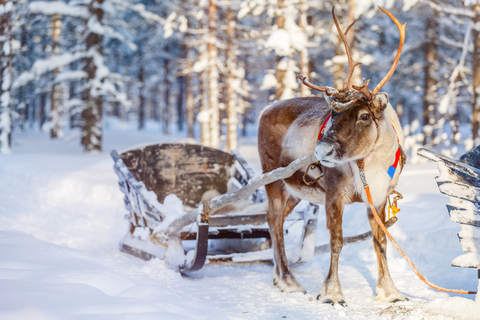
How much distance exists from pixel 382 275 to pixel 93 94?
54.6 ft

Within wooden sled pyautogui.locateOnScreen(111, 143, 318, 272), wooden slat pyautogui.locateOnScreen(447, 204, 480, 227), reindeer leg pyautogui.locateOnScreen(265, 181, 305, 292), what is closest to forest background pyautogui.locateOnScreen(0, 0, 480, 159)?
wooden sled pyautogui.locateOnScreen(111, 143, 318, 272)

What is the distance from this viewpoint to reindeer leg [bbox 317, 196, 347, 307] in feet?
14.8

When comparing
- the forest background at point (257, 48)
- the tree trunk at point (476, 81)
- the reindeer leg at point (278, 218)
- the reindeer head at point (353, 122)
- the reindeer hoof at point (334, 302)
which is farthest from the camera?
the forest background at point (257, 48)

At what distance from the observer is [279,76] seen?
46.8 ft

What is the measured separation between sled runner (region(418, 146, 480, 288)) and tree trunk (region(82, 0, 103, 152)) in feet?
57.0

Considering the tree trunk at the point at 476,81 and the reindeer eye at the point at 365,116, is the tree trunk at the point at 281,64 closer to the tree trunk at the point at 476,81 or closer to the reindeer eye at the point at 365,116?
the tree trunk at the point at 476,81

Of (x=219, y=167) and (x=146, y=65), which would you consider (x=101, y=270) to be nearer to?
(x=219, y=167)

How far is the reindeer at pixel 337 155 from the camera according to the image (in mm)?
4191

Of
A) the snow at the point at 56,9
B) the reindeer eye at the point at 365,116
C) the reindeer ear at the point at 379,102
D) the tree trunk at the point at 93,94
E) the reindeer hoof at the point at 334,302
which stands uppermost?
the snow at the point at 56,9

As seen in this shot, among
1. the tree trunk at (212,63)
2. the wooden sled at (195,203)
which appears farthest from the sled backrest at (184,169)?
the tree trunk at (212,63)

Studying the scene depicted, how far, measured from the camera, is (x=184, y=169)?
25.7 ft

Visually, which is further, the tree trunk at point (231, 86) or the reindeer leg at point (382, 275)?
the tree trunk at point (231, 86)

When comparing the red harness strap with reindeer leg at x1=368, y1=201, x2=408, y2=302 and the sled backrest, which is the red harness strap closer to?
reindeer leg at x1=368, y1=201, x2=408, y2=302

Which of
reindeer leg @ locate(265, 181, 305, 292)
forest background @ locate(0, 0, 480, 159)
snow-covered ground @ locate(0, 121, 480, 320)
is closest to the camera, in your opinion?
snow-covered ground @ locate(0, 121, 480, 320)
